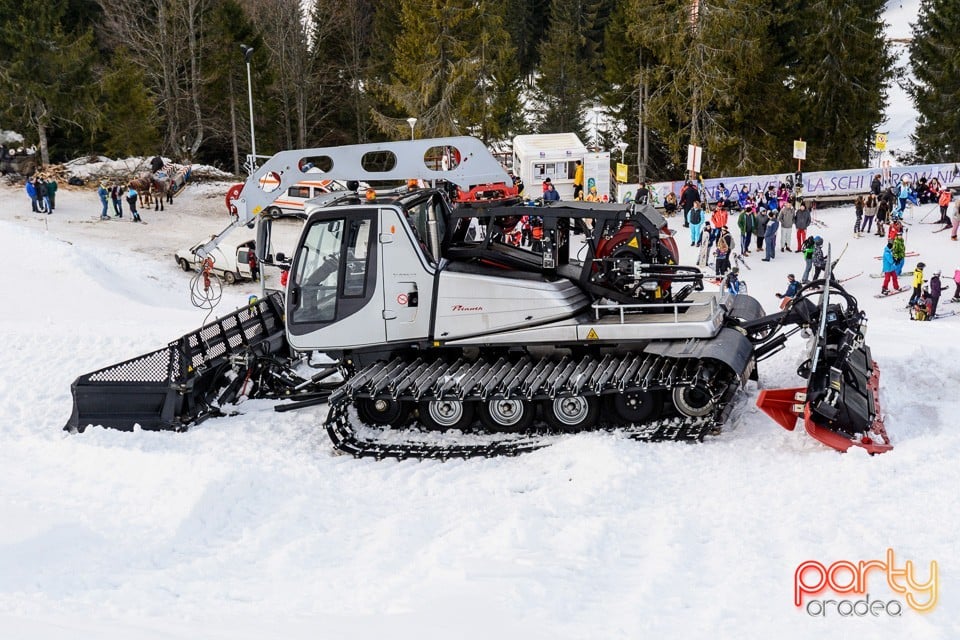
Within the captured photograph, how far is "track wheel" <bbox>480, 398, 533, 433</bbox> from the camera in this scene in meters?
10.1

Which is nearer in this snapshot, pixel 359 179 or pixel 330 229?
pixel 330 229

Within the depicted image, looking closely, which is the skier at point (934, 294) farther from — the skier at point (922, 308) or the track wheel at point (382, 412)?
the track wheel at point (382, 412)

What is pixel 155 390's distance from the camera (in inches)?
412

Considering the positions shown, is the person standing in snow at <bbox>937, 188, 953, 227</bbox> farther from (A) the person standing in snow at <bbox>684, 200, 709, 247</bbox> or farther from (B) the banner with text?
(A) the person standing in snow at <bbox>684, 200, 709, 247</bbox>

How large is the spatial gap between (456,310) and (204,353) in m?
3.35

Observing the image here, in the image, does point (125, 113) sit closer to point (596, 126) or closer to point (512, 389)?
point (596, 126)

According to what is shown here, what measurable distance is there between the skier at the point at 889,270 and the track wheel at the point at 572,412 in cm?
1248

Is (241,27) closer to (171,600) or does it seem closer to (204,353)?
(204,353)

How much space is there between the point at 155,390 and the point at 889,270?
1582cm

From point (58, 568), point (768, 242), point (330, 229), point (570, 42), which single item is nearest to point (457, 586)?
point (58, 568)

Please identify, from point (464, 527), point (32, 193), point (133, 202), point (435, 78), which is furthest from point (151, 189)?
point (464, 527)

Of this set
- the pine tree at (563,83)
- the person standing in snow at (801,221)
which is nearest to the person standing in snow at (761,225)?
the person standing in snow at (801,221)

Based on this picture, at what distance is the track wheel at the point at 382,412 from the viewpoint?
34.1ft

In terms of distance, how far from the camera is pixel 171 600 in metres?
6.79
